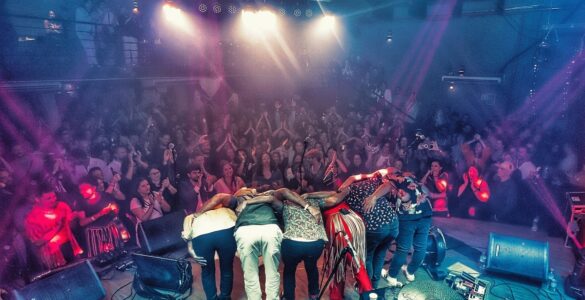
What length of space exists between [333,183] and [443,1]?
6.37 metres

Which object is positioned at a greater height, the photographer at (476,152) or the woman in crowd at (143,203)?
the photographer at (476,152)

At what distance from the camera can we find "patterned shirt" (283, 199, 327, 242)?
9.73ft

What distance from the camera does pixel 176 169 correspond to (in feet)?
17.0

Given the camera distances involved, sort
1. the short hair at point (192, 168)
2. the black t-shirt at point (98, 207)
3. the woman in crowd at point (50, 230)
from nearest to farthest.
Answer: the woman in crowd at point (50, 230) < the black t-shirt at point (98, 207) < the short hair at point (192, 168)

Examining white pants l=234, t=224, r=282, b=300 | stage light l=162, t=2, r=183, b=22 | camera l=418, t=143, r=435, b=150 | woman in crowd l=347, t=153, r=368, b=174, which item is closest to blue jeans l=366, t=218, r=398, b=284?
white pants l=234, t=224, r=282, b=300

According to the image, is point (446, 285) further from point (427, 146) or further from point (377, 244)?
point (427, 146)

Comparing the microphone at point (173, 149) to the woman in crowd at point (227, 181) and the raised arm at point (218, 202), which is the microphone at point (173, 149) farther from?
the raised arm at point (218, 202)

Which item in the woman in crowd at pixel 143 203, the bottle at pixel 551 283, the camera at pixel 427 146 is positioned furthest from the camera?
the camera at pixel 427 146

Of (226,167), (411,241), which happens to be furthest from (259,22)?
(411,241)

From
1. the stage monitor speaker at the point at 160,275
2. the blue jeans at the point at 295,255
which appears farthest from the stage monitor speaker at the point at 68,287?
the blue jeans at the point at 295,255

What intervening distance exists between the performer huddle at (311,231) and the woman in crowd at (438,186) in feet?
6.53

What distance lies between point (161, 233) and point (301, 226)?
2.12 metres

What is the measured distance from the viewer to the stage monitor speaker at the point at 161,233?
4102 mm

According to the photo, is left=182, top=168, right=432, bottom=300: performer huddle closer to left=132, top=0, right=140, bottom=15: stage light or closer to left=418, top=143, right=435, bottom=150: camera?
left=418, top=143, right=435, bottom=150: camera
